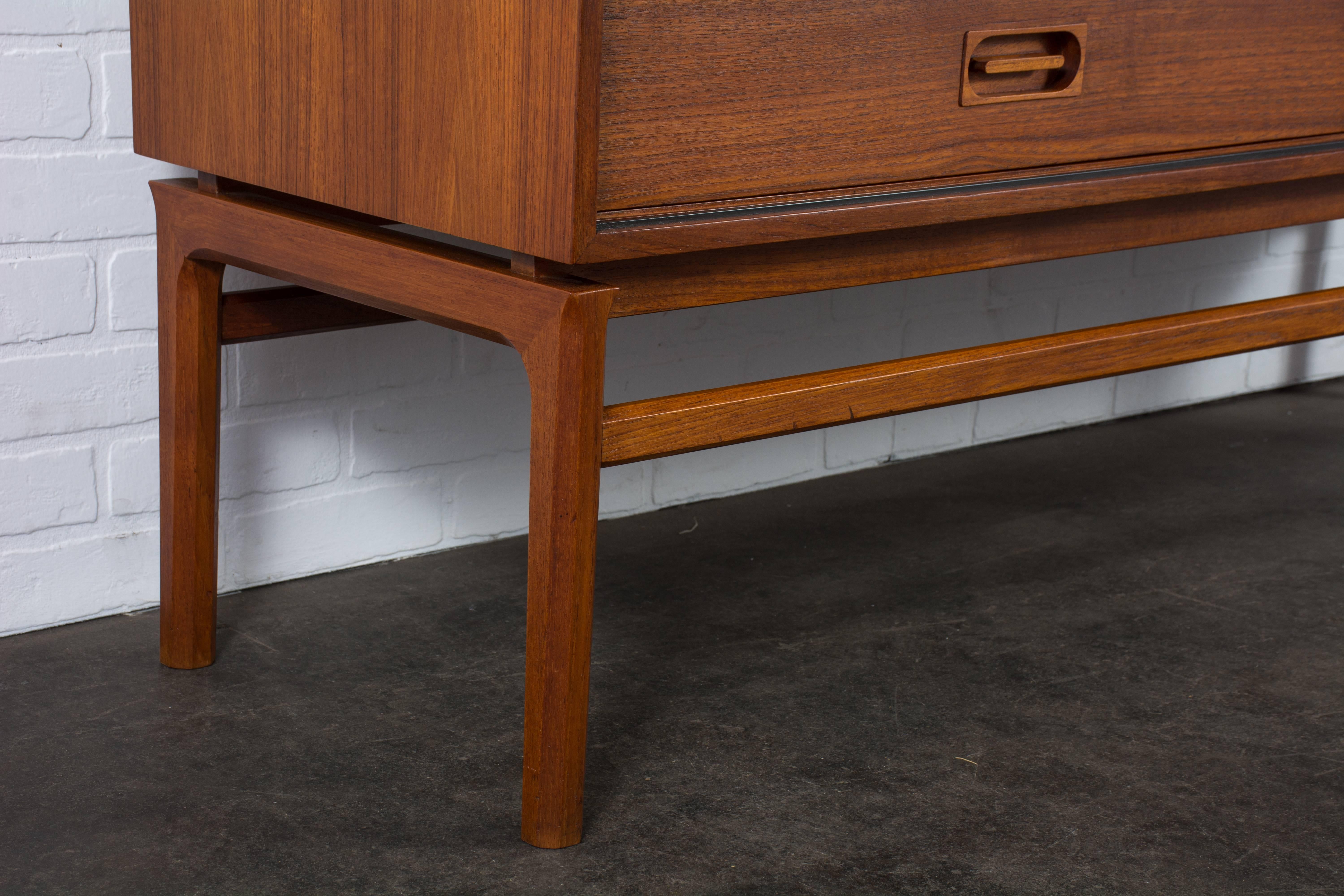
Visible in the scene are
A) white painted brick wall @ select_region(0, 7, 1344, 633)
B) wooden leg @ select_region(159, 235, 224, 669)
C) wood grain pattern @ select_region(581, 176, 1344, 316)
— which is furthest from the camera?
white painted brick wall @ select_region(0, 7, 1344, 633)

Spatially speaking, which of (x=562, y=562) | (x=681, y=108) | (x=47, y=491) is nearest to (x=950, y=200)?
(x=681, y=108)

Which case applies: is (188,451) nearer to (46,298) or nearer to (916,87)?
(46,298)

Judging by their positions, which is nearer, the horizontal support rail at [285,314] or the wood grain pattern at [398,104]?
the wood grain pattern at [398,104]

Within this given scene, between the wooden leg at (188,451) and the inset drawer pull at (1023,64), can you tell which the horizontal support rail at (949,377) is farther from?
the wooden leg at (188,451)

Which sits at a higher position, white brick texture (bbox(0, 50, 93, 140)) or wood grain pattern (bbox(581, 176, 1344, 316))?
white brick texture (bbox(0, 50, 93, 140))

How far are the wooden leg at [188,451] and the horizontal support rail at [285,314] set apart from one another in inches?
0.7

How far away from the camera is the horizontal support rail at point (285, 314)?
Answer: 4.12 feet

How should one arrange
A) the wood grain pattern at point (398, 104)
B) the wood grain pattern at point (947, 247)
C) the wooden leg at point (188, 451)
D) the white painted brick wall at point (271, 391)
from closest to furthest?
the wood grain pattern at point (398, 104) → the wood grain pattern at point (947, 247) → the wooden leg at point (188, 451) → the white painted brick wall at point (271, 391)

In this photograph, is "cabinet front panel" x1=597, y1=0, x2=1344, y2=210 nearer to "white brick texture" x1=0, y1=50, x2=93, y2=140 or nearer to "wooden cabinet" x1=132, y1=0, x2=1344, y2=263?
"wooden cabinet" x1=132, y1=0, x2=1344, y2=263

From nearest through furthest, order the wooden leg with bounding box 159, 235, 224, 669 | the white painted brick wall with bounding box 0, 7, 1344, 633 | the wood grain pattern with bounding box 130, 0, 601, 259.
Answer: the wood grain pattern with bounding box 130, 0, 601, 259, the wooden leg with bounding box 159, 235, 224, 669, the white painted brick wall with bounding box 0, 7, 1344, 633

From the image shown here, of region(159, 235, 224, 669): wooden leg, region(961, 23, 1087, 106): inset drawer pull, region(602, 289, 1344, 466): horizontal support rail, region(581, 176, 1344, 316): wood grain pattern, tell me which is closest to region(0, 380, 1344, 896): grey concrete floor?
region(159, 235, 224, 669): wooden leg

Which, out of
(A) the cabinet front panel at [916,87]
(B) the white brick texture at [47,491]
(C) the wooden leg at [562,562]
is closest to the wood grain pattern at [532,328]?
(C) the wooden leg at [562,562]

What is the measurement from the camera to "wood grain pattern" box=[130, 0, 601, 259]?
0.84m

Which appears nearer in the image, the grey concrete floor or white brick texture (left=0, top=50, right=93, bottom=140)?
the grey concrete floor
